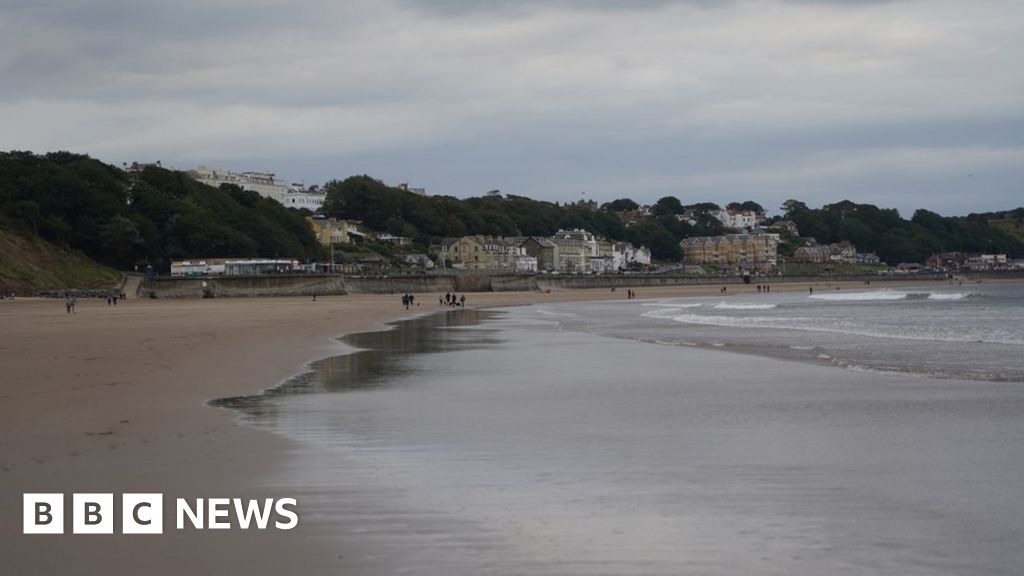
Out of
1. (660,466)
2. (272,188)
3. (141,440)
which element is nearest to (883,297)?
(660,466)

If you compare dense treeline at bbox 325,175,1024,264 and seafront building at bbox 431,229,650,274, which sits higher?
dense treeline at bbox 325,175,1024,264

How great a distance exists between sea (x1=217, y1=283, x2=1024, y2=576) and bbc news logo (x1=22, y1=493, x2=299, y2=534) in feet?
0.96

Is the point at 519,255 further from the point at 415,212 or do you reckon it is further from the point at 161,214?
the point at 161,214

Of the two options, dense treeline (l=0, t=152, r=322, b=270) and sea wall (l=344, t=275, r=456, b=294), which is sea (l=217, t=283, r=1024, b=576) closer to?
sea wall (l=344, t=275, r=456, b=294)

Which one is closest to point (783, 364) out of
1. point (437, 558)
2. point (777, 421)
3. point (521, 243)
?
point (777, 421)

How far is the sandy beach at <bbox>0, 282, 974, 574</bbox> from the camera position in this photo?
570 centimetres

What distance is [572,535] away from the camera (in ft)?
20.3

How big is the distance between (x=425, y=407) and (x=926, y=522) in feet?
22.8

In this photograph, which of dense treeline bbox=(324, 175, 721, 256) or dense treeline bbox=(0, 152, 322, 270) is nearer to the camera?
dense treeline bbox=(0, 152, 322, 270)

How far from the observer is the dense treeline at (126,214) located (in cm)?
7000

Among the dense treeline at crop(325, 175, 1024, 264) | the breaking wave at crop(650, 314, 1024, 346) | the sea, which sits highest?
the dense treeline at crop(325, 175, 1024, 264)

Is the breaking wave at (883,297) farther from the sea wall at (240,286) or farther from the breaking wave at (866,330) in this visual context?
the sea wall at (240,286)

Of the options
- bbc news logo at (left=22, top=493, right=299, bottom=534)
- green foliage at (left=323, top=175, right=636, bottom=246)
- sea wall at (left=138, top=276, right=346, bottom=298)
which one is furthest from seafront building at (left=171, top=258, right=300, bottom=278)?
bbc news logo at (left=22, top=493, right=299, bottom=534)

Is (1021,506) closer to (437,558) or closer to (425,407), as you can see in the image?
(437,558)
